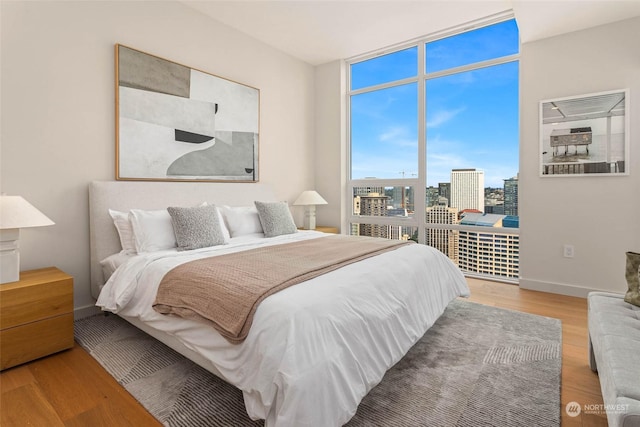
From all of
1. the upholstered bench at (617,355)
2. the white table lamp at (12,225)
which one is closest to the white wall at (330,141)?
the upholstered bench at (617,355)

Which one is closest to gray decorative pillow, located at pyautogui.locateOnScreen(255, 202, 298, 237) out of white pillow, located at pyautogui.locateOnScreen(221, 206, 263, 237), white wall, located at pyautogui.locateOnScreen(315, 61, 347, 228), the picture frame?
white pillow, located at pyautogui.locateOnScreen(221, 206, 263, 237)

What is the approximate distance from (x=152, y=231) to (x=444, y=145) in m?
3.46

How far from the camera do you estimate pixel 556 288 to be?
3.46 metres

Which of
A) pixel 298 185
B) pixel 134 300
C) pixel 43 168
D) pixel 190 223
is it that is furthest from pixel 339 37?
pixel 134 300

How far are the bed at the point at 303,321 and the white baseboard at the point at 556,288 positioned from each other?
1272 millimetres

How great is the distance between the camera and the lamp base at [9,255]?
205cm

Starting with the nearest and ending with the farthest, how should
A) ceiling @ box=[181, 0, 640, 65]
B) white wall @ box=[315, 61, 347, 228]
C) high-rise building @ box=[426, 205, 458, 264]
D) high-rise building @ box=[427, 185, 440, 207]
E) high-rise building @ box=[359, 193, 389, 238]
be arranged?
ceiling @ box=[181, 0, 640, 65] < high-rise building @ box=[426, 205, 458, 264] < high-rise building @ box=[427, 185, 440, 207] < high-rise building @ box=[359, 193, 389, 238] < white wall @ box=[315, 61, 347, 228]

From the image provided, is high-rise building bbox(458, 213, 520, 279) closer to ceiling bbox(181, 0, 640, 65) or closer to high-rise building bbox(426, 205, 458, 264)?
high-rise building bbox(426, 205, 458, 264)

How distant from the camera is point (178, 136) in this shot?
3324mm

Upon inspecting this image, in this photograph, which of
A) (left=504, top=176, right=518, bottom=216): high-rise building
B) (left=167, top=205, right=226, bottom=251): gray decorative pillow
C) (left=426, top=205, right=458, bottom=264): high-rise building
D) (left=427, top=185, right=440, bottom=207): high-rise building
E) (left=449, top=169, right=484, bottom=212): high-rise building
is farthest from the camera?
(left=427, top=185, right=440, bottom=207): high-rise building

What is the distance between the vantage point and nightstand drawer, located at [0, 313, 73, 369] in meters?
1.95

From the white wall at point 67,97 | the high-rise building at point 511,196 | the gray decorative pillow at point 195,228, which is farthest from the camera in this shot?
the high-rise building at point 511,196

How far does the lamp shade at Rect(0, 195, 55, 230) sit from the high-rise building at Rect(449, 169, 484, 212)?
13.1ft

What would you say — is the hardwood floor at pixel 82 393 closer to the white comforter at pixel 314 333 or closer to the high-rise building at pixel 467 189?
the white comforter at pixel 314 333
